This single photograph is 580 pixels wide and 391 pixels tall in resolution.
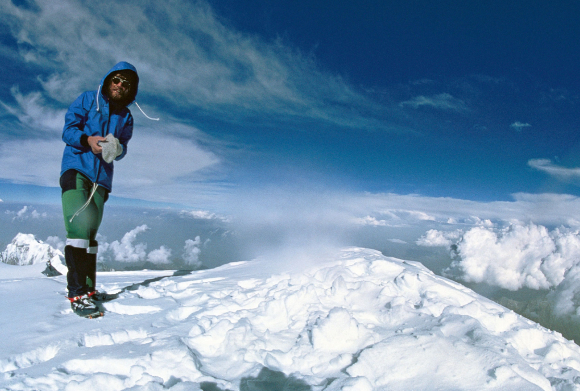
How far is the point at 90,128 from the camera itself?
12.3 feet

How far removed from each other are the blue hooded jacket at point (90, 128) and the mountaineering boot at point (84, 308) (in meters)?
1.57

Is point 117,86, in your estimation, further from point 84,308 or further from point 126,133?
point 84,308

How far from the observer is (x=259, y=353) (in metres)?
2.52

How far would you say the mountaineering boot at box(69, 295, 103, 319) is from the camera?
324 centimetres

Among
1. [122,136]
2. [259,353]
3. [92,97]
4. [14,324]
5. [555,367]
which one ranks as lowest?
[555,367]

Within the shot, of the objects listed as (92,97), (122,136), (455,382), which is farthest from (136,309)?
(455,382)

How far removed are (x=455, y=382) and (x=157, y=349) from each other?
99.0 inches

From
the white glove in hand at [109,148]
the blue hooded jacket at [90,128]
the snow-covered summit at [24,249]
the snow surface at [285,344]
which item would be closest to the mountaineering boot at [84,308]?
the snow surface at [285,344]

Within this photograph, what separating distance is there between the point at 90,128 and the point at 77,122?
0.53ft

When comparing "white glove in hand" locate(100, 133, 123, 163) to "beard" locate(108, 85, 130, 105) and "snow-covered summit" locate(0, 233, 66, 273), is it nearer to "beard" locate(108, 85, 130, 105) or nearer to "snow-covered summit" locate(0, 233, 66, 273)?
"beard" locate(108, 85, 130, 105)

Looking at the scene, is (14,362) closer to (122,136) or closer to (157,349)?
(157,349)

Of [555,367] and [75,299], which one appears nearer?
[555,367]

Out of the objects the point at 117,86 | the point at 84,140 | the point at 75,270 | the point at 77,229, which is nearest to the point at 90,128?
the point at 84,140

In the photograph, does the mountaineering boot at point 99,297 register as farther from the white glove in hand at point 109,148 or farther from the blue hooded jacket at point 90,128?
the white glove in hand at point 109,148
